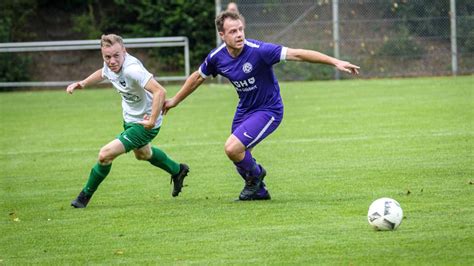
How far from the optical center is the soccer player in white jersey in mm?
8977

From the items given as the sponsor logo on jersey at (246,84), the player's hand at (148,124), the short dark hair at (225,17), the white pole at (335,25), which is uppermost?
the short dark hair at (225,17)

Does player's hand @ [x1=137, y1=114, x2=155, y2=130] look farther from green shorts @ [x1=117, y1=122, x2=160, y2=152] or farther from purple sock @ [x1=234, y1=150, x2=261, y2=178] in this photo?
purple sock @ [x1=234, y1=150, x2=261, y2=178]

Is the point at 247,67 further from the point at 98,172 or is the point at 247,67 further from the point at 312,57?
the point at 98,172

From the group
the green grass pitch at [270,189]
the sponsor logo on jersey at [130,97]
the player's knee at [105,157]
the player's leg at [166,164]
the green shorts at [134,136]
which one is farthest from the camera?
the player's leg at [166,164]

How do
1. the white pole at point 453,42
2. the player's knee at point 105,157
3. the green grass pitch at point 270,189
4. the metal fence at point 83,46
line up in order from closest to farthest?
the green grass pitch at point 270,189
the player's knee at point 105,157
the white pole at point 453,42
the metal fence at point 83,46

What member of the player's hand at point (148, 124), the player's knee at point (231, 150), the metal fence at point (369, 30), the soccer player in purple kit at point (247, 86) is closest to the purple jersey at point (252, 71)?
the soccer player in purple kit at point (247, 86)

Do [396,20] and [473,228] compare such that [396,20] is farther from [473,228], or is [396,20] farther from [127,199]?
[473,228]

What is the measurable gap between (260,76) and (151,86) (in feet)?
3.25

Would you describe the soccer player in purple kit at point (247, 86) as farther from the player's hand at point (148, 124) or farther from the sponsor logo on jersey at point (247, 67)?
the player's hand at point (148, 124)

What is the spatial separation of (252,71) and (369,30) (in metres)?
16.7

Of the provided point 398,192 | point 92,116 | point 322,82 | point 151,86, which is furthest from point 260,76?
point 322,82

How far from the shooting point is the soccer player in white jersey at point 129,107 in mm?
8977

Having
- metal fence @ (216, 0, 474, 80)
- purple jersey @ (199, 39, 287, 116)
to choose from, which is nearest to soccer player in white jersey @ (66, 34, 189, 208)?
purple jersey @ (199, 39, 287, 116)

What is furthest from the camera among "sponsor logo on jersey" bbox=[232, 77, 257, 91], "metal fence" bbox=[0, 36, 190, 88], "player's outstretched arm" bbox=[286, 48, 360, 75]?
"metal fence" bbox=[0, 36, 190, 88]
